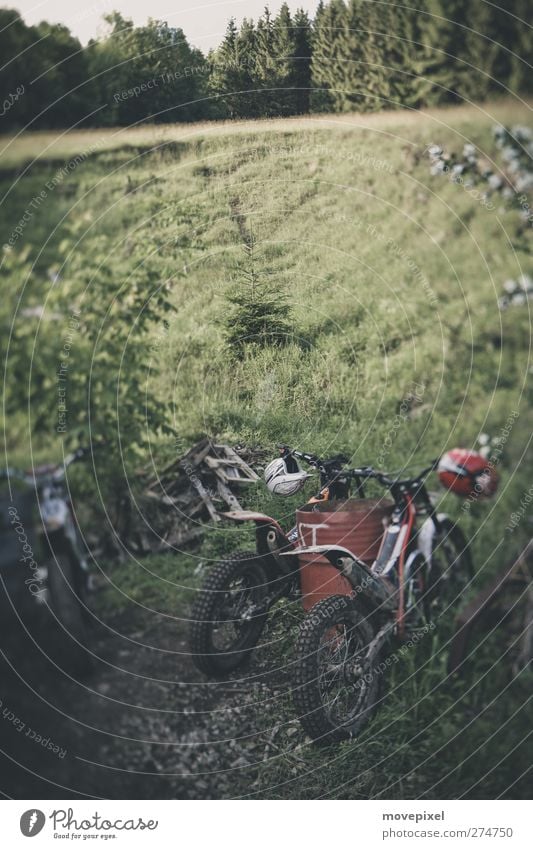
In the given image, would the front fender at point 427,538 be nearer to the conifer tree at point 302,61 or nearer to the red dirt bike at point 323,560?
the red dirt bike at point 323,560

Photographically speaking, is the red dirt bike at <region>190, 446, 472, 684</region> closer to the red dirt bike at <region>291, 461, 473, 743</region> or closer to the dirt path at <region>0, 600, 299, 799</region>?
the red dirt bike at <region>291, 461, 473, 743</region>

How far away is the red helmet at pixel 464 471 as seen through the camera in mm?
3834

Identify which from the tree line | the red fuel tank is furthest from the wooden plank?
the tree line

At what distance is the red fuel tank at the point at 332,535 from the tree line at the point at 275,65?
189 cm

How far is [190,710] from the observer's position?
373 centimetres

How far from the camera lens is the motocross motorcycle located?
144 inches

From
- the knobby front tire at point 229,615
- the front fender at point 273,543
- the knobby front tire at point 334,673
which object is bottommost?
the knobby front tire at point 334,673

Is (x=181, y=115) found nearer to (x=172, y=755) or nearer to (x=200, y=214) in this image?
(x=200, y=214)

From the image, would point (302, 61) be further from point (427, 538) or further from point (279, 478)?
point (427, 538)

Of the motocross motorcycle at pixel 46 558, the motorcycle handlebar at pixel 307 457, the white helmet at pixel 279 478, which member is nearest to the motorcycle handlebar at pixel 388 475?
the motorcycle handlebar at pixel 307 457

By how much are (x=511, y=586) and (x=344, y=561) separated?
827 mm

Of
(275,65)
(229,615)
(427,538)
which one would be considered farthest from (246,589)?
(275,65)
